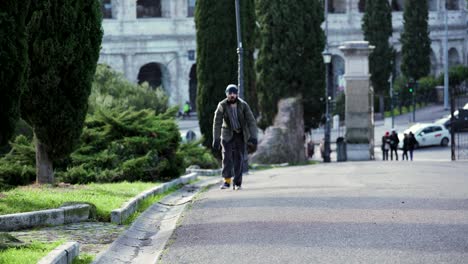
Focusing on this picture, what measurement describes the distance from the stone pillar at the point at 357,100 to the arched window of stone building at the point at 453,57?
49128 mm

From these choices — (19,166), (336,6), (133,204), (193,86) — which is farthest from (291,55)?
(336,6)

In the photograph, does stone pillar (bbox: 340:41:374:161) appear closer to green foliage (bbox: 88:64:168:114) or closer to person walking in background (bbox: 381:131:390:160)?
person walking in background (bbox: 381:131:390:160)

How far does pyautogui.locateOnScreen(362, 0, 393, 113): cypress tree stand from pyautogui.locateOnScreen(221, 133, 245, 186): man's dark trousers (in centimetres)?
5518

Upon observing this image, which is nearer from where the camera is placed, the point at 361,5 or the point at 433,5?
the point at 433,5

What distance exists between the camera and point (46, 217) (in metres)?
13.9

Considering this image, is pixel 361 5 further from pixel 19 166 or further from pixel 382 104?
pixel 19 166

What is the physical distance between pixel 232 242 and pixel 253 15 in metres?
32.6

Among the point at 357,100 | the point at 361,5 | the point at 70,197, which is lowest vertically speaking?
the point at 70,197

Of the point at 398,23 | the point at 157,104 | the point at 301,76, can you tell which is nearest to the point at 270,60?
the point at 301,76

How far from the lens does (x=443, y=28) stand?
9231 cm

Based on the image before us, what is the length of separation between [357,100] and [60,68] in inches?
1077

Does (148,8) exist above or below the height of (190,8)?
above

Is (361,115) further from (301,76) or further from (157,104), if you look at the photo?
(157,104)

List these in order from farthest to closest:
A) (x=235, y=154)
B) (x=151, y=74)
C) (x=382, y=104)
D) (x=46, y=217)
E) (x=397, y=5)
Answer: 1. (x=397, y=5)
2. (x=151, y=74)
3. (x=382, y=104)
4. (x=235, y=154)
5. (x=46, y=217)
